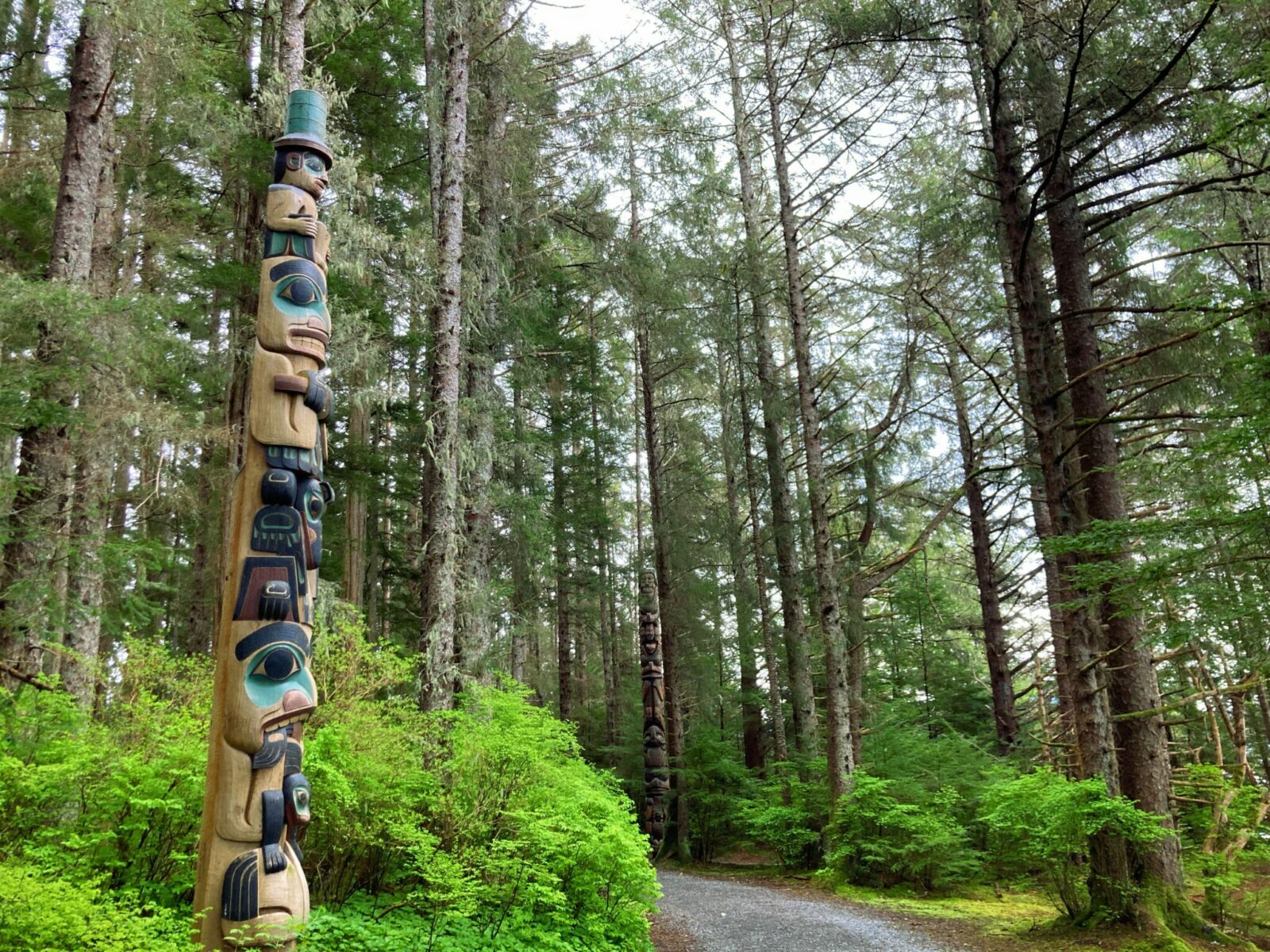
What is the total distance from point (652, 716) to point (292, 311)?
35.0ft

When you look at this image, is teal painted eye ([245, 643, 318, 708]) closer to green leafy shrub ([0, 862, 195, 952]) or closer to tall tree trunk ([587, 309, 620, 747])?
green leafy shrub ([0, 862, 195, 952])

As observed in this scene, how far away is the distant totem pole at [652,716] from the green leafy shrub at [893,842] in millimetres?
3583

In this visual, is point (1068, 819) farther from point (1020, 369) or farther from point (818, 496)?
point (1020, 369)

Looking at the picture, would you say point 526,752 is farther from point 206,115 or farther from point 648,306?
point 648,306

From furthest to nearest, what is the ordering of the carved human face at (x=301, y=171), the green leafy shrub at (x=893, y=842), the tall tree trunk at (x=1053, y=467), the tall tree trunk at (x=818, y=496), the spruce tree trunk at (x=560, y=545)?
the spruce tree trunk at (x=560, y=545) < the tall tree trunk at (x=818, y=496) < the green leafy shrub at (x=893, y=842) < the tall tree trunk at (x=1053, y=467) < the carved human face at (x=301, y=171)

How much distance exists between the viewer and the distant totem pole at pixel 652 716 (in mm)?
14383

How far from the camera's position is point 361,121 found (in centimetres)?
1382

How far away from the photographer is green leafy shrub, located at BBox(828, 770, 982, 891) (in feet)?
35.5

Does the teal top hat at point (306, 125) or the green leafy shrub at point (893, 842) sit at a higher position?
the teal top hat at point (306, 125)

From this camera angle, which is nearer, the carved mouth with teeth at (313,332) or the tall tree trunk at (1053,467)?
the carved mouth with teeth at (313,332)

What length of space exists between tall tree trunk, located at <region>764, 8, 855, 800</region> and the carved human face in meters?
8.25

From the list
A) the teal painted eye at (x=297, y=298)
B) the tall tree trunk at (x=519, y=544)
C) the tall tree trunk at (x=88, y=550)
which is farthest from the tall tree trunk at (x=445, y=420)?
the tall tree trunk at (x=519, y=544)

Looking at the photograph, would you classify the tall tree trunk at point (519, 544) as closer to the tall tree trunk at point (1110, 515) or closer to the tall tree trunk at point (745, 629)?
the tall tree trunk at point (745, 629)

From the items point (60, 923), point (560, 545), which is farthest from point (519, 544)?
point (60, 923)
